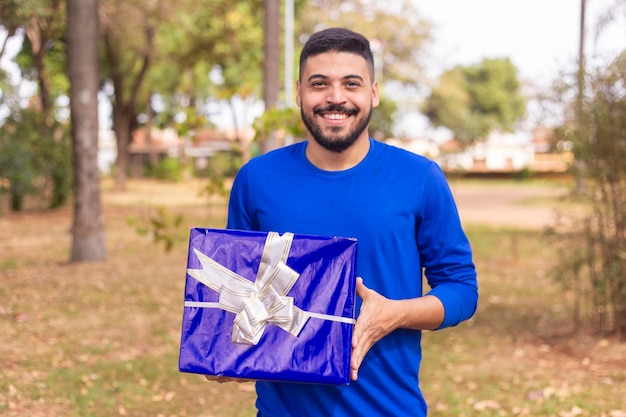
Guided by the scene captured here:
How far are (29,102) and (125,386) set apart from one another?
16.4 metres

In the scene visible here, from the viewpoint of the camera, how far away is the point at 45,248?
14.4 m

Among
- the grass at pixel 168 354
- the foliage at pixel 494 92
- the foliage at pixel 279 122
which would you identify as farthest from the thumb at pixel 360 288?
the foliage at pixel 494 92

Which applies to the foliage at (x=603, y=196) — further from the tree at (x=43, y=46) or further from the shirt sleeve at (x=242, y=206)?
the tree at (x=43, y=46)

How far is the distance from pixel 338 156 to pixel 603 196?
567 centimetres

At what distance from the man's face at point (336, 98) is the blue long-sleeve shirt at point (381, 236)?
10cm

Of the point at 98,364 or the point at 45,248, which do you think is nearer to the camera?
the point at 98,364

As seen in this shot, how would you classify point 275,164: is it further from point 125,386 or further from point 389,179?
point 125,386

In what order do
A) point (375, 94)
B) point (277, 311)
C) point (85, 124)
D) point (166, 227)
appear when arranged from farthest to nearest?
1. point (85, 124)
2. point (166, 227)
3. point (375, 94)
4. point (277, 311)

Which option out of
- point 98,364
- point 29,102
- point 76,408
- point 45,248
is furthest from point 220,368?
point 29,102

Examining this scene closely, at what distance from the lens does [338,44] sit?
2.21m

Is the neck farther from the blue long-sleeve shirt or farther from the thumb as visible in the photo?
the thumb

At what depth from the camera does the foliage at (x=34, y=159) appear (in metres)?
19.1

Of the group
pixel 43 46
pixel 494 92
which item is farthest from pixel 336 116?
pixel 494 92

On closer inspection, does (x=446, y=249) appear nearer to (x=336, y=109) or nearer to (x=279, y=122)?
(x=336, y=109)
